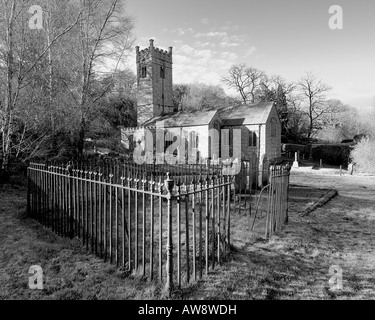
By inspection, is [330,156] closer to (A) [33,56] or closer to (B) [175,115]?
(B) [175,115]

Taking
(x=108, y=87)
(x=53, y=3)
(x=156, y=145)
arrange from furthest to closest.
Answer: (x=156, y=145)
(x=108, y=87)
(x=53, y=3)

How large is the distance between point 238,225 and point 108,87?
45.6ft

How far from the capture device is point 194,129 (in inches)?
1128

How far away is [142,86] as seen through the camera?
34938 millimetres

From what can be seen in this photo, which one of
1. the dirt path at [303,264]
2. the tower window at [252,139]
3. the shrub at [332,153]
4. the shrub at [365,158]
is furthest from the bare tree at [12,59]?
the shrub at [332,153]

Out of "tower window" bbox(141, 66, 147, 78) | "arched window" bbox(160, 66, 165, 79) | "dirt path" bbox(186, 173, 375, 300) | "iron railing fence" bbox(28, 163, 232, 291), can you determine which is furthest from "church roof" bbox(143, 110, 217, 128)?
"iron railing fence" bbox(28, 163, 232, 291)

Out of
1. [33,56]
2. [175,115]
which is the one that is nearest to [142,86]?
[175,115]

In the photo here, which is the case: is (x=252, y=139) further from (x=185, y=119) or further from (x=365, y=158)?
(x=365, y=158)

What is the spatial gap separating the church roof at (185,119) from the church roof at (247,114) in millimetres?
2895

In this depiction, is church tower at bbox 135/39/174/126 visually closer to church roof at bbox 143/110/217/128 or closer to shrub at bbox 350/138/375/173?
church roof at bbox 143/110/217/128

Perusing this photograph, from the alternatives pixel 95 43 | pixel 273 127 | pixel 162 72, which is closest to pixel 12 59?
pixel 95 43

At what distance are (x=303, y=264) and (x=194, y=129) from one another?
24.7 metres

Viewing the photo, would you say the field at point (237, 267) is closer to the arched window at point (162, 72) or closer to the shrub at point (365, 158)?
the shrub at point (365, 158)
